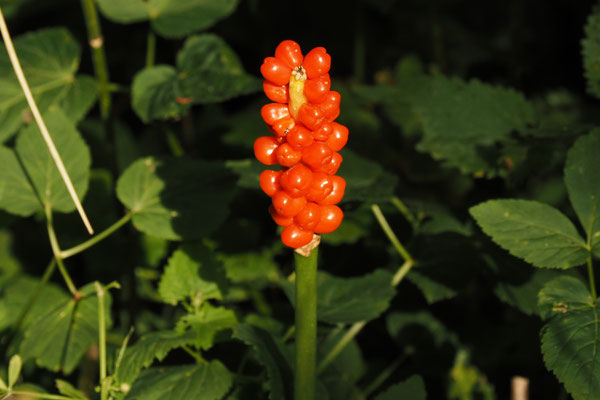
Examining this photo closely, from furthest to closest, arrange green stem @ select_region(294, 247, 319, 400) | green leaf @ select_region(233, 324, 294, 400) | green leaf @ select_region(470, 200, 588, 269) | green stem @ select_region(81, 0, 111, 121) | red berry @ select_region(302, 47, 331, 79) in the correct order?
green stem @ select_region(81, 0, 111, 121), green leaf @ select_region(470, 200, 588, 269), green leaf @ select_region(233, 324, 294, 400), green stem @ select_region(294, 247, 319, 400), red berry @ select_region(302, 47, 331, 79)

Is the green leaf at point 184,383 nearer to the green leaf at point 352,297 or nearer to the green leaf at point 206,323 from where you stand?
the green leaf at point 206,323

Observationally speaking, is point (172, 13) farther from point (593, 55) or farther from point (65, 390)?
point (593, 55)

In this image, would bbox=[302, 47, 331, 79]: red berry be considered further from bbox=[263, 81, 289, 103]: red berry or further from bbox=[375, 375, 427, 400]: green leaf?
bbox=[375, 375, 427, 400]: green leaf

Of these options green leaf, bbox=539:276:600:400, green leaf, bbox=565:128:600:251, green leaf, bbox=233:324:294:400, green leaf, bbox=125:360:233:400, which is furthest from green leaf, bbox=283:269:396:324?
green leaf, bbox=565:128:600:251

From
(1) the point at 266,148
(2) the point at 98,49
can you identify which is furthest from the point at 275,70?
(2) the point at 98,49

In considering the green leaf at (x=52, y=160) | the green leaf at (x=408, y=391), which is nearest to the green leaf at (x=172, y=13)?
the green leaf at (x=52, y=160)
